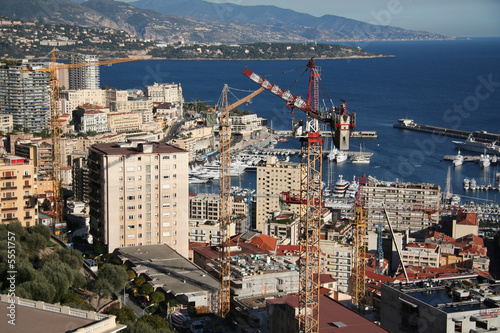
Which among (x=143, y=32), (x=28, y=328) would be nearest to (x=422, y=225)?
(x=28, y=328)

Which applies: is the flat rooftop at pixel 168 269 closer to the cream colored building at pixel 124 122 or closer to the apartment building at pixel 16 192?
the apartment building at pixel 16 192

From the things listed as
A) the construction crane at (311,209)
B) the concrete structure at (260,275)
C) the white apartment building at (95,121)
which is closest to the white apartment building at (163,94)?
the white apartment building at (95,121)

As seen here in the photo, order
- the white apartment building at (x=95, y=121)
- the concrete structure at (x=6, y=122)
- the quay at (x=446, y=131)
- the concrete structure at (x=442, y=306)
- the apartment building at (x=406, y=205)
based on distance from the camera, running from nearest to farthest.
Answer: the concrete structure at (x=442, y=306) < the apartment building at (x=406, y=205) < the concrete structure at (x=6, y=122) < the white apartment building at (x=95, y=121) < the quay at (x=446, y=131)

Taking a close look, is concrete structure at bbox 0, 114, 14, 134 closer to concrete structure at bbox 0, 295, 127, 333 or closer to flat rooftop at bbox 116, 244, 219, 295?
flat rooftop at bbox 116, 244, 219, 295

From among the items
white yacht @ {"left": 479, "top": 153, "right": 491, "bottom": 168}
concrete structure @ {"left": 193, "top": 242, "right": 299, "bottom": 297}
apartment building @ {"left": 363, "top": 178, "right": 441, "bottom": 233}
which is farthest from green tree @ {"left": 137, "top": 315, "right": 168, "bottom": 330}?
white yacht @ {"left": 479, "top": 153, "right": 491, "bottom": 168}

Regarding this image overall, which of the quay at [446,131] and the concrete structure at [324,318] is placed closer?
the concrete structure at [324,318]

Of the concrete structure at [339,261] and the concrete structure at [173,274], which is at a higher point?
the concrete structure at [173,274]
